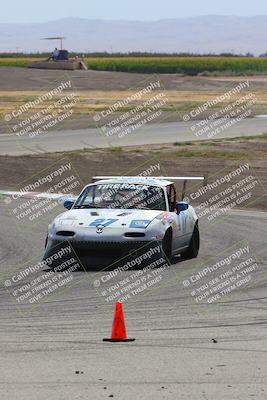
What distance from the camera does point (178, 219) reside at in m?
16.0

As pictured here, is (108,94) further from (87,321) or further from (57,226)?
(87,321)

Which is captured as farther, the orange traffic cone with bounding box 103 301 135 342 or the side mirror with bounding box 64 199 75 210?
the side mirror with bounding box 64 199 75 210

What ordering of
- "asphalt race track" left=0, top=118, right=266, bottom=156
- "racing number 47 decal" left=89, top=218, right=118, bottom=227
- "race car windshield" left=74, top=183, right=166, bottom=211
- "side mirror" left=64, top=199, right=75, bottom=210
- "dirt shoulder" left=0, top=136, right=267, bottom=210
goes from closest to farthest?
"racing number 47 decal" left=89, top=218, right=118, bottom=227
"race car windshield" left=74, top=183, right=166, bottom=211
"side mirror" left=64, top=199, right=75, bottom=210
"dirt shoulder" left=0, top=136, right=267, bottom=210
"asphalt race track" left=0, top=118, right=266, bottom=156

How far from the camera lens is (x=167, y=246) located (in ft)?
50.4

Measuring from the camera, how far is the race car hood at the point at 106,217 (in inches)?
591

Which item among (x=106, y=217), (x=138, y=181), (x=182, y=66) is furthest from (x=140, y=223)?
(x=182, y=66)

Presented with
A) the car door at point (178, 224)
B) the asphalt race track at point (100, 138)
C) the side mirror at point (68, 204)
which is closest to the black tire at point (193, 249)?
the car door at point (178, 224)

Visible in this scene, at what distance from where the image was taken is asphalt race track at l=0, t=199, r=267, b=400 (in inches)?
307

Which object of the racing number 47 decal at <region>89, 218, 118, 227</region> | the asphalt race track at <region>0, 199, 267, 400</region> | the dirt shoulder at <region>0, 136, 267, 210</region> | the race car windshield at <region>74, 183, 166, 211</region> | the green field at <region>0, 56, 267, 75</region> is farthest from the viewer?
the green field at <region>0, 56, 267, 75</region>

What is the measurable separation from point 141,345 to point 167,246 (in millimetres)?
5836

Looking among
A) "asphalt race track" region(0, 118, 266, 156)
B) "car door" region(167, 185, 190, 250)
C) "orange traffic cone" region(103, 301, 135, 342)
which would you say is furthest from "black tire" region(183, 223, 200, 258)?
"asphalt race track" region(0, 118, 266, 156)

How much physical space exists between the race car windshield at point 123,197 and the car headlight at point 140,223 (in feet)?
2.38

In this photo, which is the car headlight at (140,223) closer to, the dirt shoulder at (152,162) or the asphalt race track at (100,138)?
the dirt shoulder at (152,162)

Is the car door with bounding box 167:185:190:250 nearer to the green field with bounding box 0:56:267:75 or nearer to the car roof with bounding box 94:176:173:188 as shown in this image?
the car roof with bounding box 94:176:173:188
